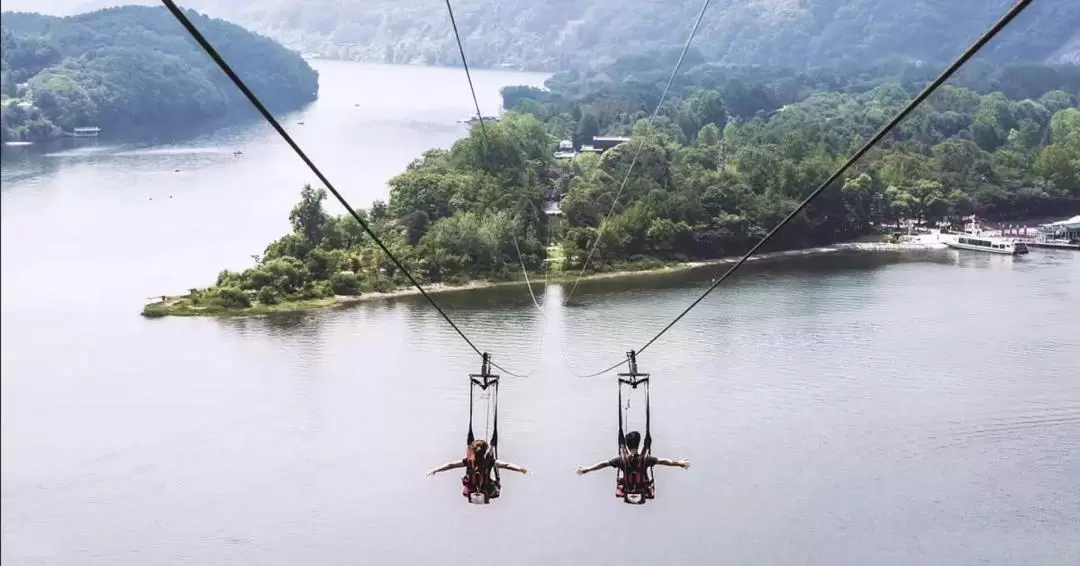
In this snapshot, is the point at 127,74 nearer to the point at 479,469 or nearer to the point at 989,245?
the point at 989,245

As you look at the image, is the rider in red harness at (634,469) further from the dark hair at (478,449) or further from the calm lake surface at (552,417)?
the calm lake surface at (552,417)

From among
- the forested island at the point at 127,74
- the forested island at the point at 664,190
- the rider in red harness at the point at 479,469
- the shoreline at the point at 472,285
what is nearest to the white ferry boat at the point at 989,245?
the shoreline at the point at 472,285

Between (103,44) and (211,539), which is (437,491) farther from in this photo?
(103,44)

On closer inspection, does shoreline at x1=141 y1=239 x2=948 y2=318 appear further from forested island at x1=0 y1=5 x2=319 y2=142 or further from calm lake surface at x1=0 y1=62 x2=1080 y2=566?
forested island at x1=0 y1=5 x2=319 y2=142

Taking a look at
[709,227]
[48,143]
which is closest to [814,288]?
[709,227]

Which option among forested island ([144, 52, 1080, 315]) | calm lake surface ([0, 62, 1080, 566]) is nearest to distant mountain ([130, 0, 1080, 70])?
forested island ([144, 52, 1080, 315])

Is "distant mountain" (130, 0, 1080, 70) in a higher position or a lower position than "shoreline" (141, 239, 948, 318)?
higher
